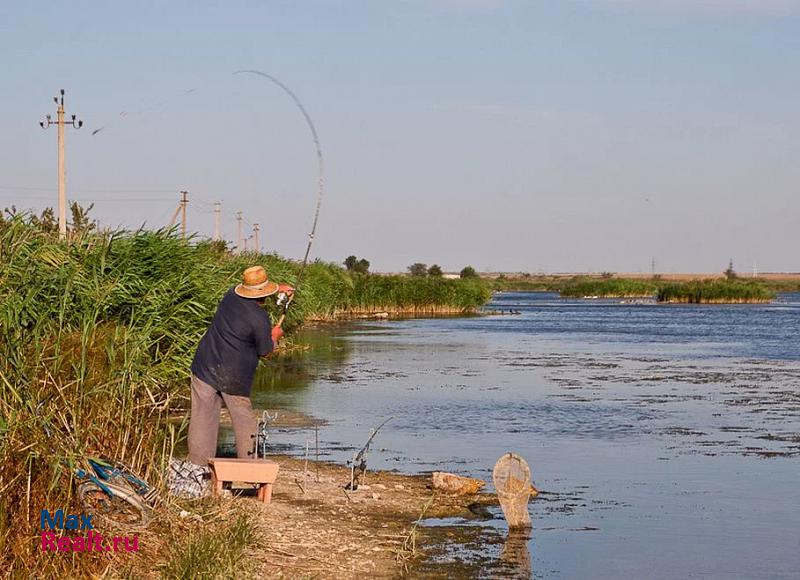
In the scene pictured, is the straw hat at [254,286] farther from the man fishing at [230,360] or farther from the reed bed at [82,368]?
the reed bed at [82,368]

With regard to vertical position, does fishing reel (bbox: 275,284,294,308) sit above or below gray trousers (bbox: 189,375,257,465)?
above

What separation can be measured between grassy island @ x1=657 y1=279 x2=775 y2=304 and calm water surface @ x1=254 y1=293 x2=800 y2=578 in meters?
57.9

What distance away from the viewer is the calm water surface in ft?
35.6

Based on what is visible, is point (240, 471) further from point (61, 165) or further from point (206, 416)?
point (61, 165)

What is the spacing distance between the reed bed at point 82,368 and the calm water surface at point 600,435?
2641 millimetres

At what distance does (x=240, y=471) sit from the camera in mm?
9797

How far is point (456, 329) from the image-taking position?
180 feet

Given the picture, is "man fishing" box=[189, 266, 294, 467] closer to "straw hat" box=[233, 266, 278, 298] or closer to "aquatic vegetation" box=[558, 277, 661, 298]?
"straw hat" box=[233, 266, 278, 298]

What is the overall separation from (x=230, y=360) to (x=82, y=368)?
1.90 metres

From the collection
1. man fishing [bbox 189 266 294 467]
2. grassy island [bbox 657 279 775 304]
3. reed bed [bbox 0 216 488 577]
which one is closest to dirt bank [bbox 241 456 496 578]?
man fishing [bbox 189 266 294 467]

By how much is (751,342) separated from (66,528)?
39659 millimetres

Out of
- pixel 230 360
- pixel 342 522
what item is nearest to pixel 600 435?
pixel 342 522

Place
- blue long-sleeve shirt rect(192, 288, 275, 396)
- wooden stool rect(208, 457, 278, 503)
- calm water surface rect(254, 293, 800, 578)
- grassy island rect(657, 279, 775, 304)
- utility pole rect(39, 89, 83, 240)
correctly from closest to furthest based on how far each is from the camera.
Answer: wooden stool rect(208, 457, 278, 503) < blue long-sleeve shirt rect(192, 288, 275, 396) < calm water surface rect(254, 293, 800, 578) < utility pole rect(39, 89, 83, 240) < grassy island rect(657, 279, 775, 304)

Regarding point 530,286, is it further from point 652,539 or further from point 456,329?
point 652,539
